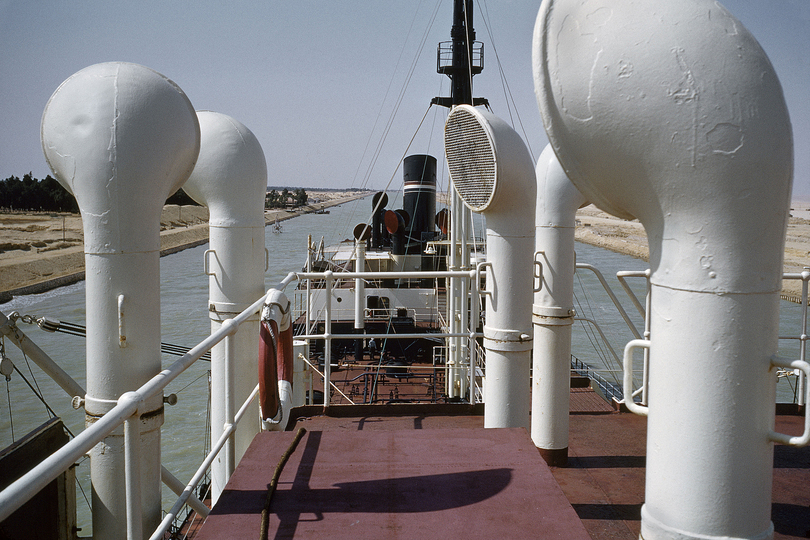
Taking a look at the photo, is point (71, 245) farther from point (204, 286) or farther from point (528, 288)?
point (528, 288)

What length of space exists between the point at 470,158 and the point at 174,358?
18367 millimetres

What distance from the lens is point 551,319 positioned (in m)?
4.63

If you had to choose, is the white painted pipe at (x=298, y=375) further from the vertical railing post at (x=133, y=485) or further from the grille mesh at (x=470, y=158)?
the vertical railing post at (x=133, y=485)

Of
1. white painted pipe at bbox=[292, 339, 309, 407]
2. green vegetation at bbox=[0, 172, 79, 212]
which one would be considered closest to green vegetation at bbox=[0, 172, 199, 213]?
green vegetation at bbox=[0, 172, 79, 212]

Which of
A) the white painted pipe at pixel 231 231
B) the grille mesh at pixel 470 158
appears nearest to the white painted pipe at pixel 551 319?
the grille mesh at pixel 470 158

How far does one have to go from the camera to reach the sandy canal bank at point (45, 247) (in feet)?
131

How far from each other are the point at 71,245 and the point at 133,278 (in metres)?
60.6

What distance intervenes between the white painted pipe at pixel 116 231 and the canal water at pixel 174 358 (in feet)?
4.23

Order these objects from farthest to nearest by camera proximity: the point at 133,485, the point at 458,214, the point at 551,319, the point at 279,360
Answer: the point at 458,214, the point at 551,319, the point at 279,360, the point at 133,485

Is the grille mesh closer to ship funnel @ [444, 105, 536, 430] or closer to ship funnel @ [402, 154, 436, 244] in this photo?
ship funnel @ [444, 105, 536, 430]

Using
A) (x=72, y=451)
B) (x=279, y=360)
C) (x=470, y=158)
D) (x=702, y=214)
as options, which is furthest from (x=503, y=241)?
(x=72, y=451)

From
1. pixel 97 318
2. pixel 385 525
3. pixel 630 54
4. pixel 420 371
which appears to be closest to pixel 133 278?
pixel 97 318

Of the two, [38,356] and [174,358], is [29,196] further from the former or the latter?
[38,356]

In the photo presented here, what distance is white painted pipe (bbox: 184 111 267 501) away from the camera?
16.9 ft
